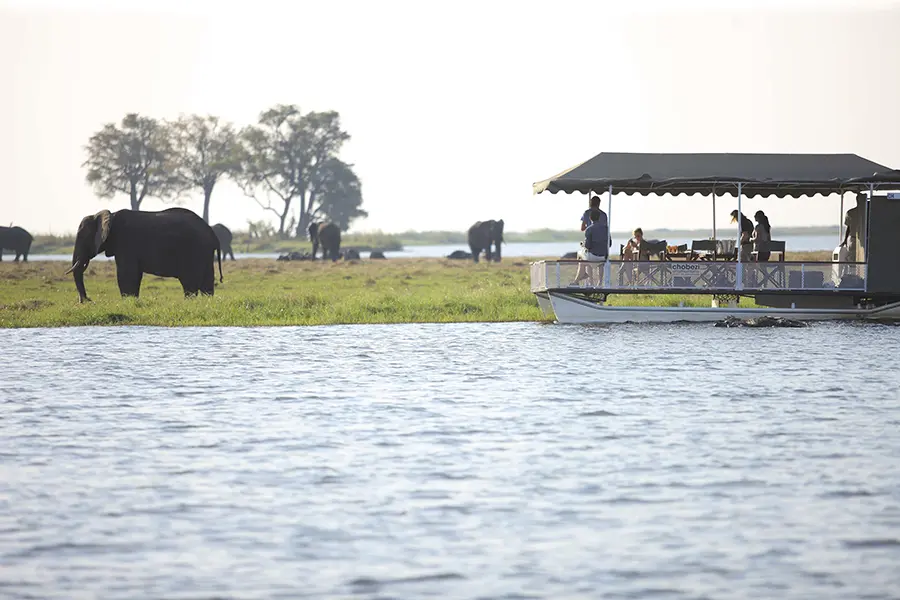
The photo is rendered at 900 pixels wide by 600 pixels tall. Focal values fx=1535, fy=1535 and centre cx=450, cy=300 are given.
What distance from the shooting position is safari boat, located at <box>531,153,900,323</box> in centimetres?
2741

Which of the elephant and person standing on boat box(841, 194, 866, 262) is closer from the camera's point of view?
person standing on boat box(841, 194, 866, 262)

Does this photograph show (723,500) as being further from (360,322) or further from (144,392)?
(360,322)

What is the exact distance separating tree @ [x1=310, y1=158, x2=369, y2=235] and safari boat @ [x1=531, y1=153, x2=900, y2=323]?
9111cm

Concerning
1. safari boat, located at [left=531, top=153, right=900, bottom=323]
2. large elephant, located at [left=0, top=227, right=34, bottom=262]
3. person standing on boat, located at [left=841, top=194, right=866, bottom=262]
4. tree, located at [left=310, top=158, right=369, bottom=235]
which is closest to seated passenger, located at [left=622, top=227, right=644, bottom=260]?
safari boat, located at [left=531, top=153, right=900, bottom=323]

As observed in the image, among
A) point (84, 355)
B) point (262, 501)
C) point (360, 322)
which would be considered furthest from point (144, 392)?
point (360, 322)

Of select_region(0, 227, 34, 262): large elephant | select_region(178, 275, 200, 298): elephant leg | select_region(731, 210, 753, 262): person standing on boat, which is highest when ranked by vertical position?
select_region(0, 227, 34, 262): large elephant

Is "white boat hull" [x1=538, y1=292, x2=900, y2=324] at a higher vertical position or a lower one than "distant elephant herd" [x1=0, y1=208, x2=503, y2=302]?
lower

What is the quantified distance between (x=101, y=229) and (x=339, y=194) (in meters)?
85.5

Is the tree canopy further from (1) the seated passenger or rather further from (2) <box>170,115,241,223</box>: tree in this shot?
(1) the seated passenger

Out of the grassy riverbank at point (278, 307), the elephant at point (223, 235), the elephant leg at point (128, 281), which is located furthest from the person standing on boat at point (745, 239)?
the elephant at point (223, 235)

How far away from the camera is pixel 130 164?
111438 mm

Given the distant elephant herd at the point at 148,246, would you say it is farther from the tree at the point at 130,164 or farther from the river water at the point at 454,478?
the tree at the point at 130,164

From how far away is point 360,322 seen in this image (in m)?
30.8

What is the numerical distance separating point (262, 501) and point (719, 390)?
8.26 m
